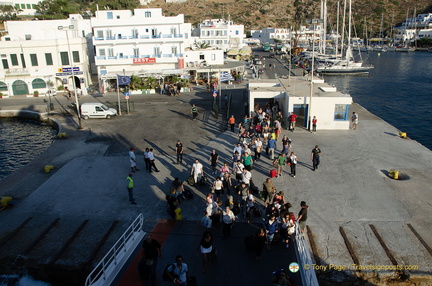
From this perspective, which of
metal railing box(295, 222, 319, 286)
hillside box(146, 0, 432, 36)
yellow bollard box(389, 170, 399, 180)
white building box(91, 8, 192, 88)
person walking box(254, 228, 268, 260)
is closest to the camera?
metal railing box(295, 222, 319, 286)

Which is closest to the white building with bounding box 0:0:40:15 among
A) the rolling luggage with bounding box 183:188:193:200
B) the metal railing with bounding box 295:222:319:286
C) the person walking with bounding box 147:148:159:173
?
the person walking with bounding box 147:148:159:173

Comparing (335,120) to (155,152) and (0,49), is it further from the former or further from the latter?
(0,49)

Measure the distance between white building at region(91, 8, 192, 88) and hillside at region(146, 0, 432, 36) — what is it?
10071cm

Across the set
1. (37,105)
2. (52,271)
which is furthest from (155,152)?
(37,105)

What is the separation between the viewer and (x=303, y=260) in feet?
33.5

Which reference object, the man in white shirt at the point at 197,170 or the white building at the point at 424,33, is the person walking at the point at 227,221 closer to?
the man in white shirt at the point at 197,170

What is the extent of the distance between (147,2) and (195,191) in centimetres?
16037

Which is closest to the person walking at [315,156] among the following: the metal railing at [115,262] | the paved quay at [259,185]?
the paved quay at [259,185]

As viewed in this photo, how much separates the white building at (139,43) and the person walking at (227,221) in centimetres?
3556

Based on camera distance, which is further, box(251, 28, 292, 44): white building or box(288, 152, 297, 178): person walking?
box(251, 28, 292, 44): white building

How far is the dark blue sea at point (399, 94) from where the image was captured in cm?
3638

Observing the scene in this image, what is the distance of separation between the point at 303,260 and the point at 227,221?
2934 mm

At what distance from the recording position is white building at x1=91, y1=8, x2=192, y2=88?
46.1 m

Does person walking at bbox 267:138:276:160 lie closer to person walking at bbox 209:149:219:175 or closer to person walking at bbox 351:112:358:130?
person walking at bbox 209:149:219:175
